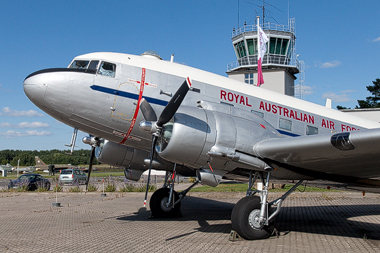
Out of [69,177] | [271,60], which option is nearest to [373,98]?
[271,60]

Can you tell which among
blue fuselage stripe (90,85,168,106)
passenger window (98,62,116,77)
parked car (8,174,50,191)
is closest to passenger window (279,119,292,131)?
blue fuselage stripe (90,85,168,106)

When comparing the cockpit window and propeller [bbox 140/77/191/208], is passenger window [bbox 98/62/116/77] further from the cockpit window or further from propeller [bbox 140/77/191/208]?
propeller [bbox 140/77/191/208]

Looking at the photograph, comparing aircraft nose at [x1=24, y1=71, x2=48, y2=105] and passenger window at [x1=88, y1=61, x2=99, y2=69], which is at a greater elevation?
passenger window at [x1=88, y1=61, x2=99, y2=69]

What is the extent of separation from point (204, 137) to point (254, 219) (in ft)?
7.33

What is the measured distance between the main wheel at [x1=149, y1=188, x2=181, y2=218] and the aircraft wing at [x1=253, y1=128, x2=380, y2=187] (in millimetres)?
4536

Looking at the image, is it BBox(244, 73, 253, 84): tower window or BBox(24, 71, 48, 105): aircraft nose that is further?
BBox(244, 73, 253, 84): tower window

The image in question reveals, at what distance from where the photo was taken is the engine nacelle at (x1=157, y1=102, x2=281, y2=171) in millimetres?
6973

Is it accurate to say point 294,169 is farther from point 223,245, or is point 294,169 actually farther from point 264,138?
point 223,245

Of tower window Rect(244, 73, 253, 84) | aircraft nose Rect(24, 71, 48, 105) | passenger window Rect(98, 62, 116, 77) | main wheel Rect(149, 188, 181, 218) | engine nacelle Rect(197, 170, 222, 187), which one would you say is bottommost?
main wheel Rect(149, 188, 181, 218)

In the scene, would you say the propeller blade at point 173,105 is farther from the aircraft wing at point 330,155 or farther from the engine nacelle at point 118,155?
the engine nacelle at point 118,155

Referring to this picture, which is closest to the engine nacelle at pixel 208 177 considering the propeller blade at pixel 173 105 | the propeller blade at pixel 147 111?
the propeller blade at pixel 173 105

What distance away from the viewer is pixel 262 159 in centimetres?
755

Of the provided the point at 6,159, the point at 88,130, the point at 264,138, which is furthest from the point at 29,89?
the point at 6,159

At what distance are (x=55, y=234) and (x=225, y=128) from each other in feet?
16.1
